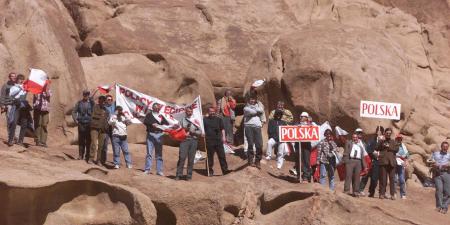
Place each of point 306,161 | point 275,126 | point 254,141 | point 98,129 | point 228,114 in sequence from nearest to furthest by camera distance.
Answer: point 98,129, point 306,161, point 254,141, point 275,126, point 228,114

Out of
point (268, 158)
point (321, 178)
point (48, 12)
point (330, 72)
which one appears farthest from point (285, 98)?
point (48, 12)

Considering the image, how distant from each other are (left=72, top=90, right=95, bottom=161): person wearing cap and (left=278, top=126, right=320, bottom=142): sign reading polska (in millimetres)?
3839

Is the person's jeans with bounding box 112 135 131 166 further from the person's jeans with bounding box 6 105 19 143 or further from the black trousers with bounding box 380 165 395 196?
the black trousers with bounding box 380 165 395 196

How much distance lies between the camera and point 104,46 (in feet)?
77.5

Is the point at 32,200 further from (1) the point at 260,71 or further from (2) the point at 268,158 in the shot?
(1) the point at 260,71

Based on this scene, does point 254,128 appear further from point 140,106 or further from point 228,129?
point 228,129

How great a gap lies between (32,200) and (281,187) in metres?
4.23

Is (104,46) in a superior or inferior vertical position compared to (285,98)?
superior

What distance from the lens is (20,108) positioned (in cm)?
1522

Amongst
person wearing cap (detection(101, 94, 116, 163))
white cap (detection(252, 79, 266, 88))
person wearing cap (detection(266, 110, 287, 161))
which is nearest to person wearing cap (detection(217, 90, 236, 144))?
white cap (detection(252, 79, 266, 88))

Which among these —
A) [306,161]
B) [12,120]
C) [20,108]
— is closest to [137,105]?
[20,108]

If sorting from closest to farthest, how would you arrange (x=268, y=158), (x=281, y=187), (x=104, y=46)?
(x=281, y=187)
(x=268, y=158)
(x=104, y=46)

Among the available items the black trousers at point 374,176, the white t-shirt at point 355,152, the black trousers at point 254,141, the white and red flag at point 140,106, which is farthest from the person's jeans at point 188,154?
the black trousers at point 374,176

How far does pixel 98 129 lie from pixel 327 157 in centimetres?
457
